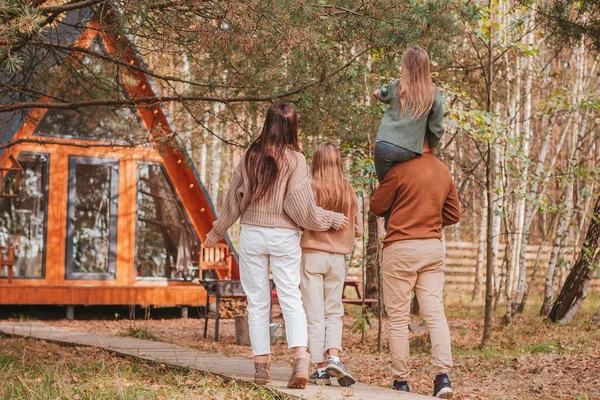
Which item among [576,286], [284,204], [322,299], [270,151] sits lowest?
[576,286]

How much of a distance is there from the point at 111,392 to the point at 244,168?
58.5 inches

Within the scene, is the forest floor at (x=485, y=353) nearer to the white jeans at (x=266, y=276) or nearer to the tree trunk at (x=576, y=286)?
the tree trunk at (x=576, y=286)

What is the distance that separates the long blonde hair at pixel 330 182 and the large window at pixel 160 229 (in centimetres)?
735

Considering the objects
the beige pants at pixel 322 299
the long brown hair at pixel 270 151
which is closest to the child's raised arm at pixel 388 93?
the long brown hair at pixel 270 151

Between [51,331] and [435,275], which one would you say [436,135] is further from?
[51,331]

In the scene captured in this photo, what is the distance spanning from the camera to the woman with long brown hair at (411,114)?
4.48 m

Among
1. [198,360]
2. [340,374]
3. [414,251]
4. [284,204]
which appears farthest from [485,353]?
[284,204]

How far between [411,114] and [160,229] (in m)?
8.38

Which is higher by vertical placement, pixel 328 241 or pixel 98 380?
pixel 328 241

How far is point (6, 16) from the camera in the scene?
169 inches

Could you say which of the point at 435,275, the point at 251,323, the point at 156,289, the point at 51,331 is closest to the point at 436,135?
the point at 435,275

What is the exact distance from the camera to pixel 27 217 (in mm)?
11555

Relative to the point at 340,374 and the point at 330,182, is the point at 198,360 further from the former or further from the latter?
the point at 330,182

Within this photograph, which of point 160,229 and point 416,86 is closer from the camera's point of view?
point 416,86
